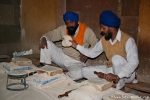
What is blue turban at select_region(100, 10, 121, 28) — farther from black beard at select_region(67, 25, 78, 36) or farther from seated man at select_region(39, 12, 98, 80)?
black beard at select_region(67, 25, 78, 36)

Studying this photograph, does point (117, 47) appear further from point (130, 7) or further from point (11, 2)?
point (11, 2)

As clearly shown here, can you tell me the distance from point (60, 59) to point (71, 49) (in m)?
0.32

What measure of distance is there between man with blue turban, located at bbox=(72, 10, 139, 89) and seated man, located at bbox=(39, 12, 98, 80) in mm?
473

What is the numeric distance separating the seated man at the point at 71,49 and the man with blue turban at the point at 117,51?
473 mm

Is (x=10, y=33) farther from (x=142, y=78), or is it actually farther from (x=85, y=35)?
(x=142, y=78)

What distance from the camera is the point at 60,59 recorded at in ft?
13.4

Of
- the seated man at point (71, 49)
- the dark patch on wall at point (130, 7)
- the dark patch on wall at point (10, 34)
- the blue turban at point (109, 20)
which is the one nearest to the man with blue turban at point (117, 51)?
the blue turban at point (109, 20)

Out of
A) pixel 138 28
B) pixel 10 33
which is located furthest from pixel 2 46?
pixel 138 28

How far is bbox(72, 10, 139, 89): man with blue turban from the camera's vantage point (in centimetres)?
290

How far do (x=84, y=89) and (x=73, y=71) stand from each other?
1283 mm

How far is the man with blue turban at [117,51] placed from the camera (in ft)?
9.53

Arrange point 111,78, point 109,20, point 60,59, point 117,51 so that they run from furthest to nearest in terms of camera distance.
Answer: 1. point 60,59
2. point 117,51
3. point 109,20
4. point 111,78

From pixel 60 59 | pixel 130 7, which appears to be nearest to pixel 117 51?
pixel 130 7

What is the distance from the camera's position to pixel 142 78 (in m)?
3.65
